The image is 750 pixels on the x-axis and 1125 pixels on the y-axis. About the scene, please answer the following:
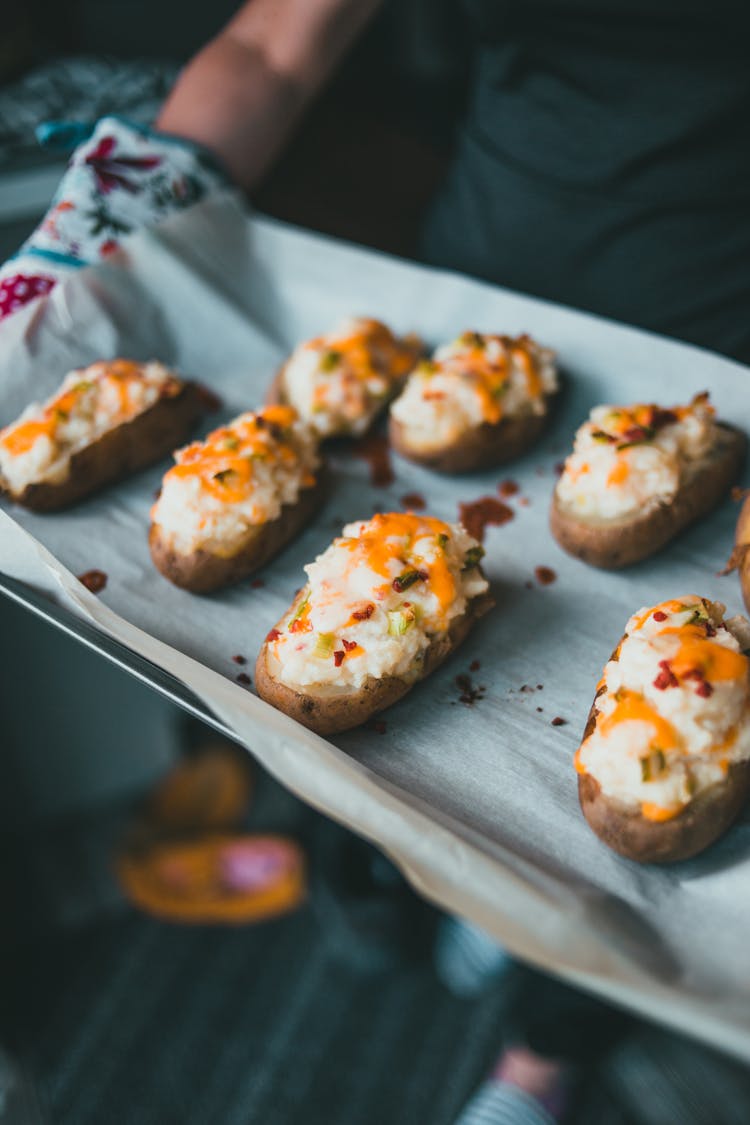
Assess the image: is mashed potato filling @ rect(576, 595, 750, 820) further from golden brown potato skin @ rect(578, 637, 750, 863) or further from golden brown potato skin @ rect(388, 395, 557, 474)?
golden brown potato skin @ rect(388, 395, 557, 474)

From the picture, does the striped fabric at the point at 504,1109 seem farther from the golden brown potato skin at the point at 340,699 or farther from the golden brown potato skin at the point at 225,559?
the golden brown potato skin at the point at 225,559

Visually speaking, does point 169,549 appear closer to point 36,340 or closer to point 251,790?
point 36,340

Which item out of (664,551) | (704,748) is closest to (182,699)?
(704,748)

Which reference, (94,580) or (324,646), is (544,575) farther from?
(94,580)

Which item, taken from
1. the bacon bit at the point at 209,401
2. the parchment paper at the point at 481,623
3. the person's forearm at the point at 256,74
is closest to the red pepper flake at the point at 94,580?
the parchment paper at the point at 481,623

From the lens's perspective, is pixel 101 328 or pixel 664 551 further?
pixel 101 328

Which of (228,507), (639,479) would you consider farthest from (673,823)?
(228,507)
